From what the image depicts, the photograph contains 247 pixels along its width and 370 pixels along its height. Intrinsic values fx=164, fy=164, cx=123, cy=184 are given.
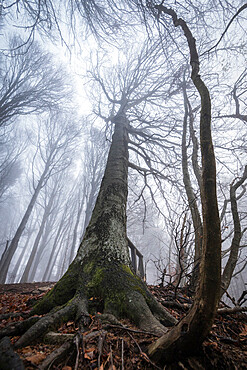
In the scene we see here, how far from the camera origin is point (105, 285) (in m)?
1.73

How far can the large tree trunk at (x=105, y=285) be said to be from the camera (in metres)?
1.42

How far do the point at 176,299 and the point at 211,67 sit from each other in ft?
20.8

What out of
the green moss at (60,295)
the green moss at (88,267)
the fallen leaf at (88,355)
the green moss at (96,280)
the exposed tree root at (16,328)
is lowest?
the exposed tree root at (16,328)

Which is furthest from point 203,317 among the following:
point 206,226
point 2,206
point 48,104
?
point 2,206

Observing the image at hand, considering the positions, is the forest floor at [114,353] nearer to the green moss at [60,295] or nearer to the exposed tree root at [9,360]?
the exposed tree root at [9,360]

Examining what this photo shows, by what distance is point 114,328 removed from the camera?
4.00ft

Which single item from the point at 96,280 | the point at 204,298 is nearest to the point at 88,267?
the point at 96,280

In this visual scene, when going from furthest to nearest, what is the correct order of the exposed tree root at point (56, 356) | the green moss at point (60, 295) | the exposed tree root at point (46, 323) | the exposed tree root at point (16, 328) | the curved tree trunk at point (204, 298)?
1. the green moss at point (60, 295)
2. the exposed tree root at point (16, 328)
3. the exposed tree root at point (46, 323)
4. the exposed tree root at point (56, 356)
5. the curved tree trunk at point (204, 298)

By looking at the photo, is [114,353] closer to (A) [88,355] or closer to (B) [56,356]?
(A) [88,355]

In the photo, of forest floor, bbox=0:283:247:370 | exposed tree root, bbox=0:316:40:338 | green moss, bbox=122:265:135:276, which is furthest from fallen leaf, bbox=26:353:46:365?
green moss, bbox=122:265:135:276

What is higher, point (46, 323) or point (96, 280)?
point (96, 280)

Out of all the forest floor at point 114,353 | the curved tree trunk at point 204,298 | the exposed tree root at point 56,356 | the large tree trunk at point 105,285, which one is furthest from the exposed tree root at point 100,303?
the curved tree trunk at point 204,298

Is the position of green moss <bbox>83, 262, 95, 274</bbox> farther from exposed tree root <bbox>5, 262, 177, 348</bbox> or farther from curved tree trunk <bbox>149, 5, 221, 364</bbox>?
curved tree trunk <bbox>149, 5, 221, 364</bbox>

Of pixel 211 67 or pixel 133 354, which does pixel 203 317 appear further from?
pixel 211 67
